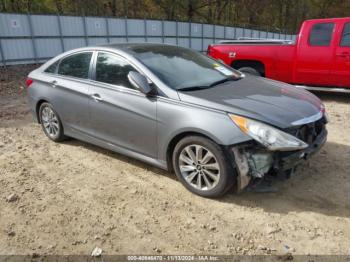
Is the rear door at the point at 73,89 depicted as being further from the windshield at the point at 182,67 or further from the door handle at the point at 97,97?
the windshield at the point at 182,67

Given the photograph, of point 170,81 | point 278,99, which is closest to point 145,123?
point 170,81

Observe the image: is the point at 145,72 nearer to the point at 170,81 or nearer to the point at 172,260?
the point at 170,81

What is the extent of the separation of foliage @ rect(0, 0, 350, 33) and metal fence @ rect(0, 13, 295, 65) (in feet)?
7.78

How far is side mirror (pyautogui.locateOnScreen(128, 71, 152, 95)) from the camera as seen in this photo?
3496 millimetres

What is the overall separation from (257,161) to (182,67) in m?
1.57

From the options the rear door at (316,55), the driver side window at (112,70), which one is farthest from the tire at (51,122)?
the rear door at (316,55)

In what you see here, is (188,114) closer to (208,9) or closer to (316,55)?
(316,55)

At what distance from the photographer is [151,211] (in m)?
3.22

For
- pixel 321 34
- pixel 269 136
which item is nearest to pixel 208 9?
pixel 321 34

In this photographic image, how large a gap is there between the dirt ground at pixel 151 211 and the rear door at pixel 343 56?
3008mm

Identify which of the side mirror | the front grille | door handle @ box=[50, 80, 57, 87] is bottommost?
the front grille

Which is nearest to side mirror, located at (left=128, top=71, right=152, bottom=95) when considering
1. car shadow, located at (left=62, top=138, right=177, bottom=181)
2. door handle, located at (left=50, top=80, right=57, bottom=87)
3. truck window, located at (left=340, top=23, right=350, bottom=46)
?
car shadow, located at (left=62, top=138, right=177, bottom=181)

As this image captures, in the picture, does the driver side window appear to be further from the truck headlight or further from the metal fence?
the metal fence

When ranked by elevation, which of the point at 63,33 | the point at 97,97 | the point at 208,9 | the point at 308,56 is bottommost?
the point at 97,97
